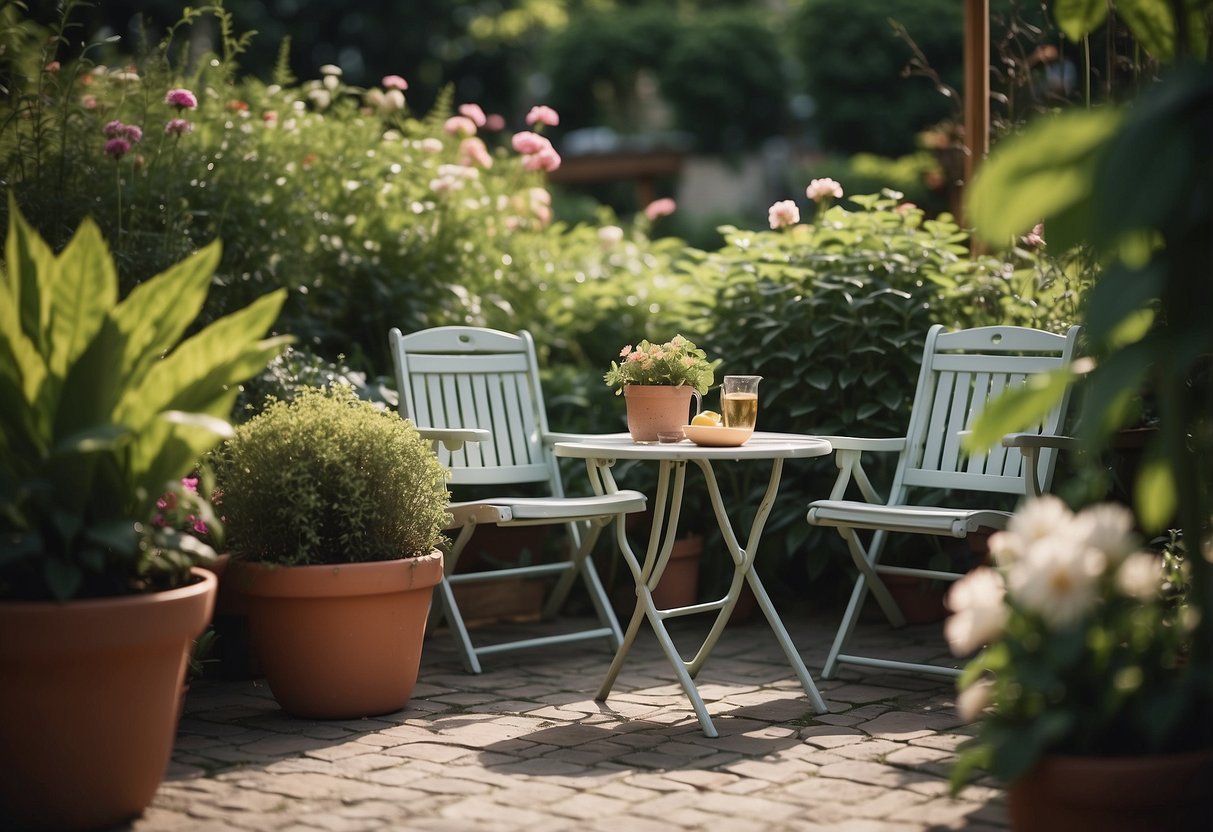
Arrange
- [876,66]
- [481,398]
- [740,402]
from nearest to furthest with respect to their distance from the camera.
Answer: [740,402], [481,398], [876,66]

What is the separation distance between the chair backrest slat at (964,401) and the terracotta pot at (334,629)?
1728mm

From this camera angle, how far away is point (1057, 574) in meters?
2.48

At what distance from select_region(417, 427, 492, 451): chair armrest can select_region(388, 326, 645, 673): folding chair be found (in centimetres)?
1

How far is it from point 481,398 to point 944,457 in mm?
1694

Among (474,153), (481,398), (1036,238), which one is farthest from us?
(474,153)

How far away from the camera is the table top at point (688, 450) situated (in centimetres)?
377

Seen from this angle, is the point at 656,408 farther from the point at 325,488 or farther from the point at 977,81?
the point at 977,81

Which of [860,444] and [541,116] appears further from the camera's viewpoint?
[541,116]

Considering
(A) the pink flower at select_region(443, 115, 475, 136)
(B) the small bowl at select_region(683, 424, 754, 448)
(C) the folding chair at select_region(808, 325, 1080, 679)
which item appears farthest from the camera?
(A) the pink flower at select_region(443, 115, 475, 136)

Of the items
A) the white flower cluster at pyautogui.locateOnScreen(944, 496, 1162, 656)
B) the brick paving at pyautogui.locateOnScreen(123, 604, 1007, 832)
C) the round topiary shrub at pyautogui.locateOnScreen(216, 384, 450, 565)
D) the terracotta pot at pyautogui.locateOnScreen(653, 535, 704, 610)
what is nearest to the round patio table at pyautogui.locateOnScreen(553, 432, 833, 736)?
the brick paving at pyautogui.locateOnScreen(123, 604, 1007, 832)

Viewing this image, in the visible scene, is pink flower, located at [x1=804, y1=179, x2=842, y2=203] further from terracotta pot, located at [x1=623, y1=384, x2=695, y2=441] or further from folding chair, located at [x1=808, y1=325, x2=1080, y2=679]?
terracotta pot, located at [x1=623, y1=384, x2=695, y2=441]

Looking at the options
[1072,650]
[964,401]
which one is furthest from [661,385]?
[1072,650]

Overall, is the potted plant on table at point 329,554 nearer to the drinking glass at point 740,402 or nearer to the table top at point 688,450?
the table top at point 688,450

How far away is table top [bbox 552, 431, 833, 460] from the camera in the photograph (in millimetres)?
3771
